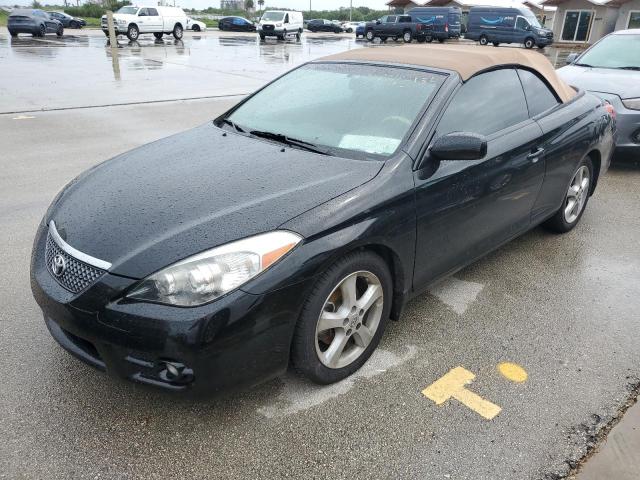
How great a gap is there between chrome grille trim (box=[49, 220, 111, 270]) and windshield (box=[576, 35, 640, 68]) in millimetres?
7335

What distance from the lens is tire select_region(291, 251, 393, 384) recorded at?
7.75 ft

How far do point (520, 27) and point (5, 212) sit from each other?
33102 mm

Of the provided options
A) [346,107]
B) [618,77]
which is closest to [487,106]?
[346,107]

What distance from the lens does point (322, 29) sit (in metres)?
51.7

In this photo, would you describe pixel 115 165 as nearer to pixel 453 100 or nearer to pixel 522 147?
pixel 453 100

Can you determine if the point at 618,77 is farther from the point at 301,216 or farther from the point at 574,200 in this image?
the point at 301,216

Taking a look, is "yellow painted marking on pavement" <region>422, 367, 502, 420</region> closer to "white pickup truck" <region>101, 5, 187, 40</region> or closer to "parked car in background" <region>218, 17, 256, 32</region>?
"white pickup truck" <region>101, 5, 187, 40</region>

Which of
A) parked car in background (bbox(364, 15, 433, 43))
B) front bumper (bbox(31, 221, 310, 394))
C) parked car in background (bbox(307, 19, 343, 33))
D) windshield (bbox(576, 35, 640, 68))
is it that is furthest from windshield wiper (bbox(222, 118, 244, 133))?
parked car in background (bbox(307, 19, 343, 33))

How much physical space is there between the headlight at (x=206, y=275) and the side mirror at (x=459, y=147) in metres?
1.14

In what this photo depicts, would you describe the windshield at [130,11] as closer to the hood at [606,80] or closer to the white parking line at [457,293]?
the hood at [606,80]

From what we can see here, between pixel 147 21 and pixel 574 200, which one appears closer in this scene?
pixel 574 200

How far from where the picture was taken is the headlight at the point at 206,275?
2.10 meters

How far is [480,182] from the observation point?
3148 mm

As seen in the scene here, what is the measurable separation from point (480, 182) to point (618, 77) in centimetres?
477
